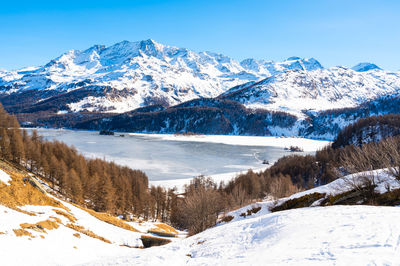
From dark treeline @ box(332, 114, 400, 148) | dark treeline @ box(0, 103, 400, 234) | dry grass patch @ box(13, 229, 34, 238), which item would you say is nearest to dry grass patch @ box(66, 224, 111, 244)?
dry grass patch @ box(13, 229, 34, 238)

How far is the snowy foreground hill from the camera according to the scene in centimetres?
973

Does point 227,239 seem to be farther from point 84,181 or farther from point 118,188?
point 118,188

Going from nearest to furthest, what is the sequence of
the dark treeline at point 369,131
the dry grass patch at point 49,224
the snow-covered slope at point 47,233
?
the snow-covered slope at point 47,233 → the dry grass patch at point 49,224 → the dark treeline at point 369,131

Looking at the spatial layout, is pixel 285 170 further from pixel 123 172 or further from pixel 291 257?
pixel 291 257

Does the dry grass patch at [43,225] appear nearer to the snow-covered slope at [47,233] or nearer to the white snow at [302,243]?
the snow-covered slope at [47,233]

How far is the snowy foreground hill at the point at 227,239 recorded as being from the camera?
31.9 feet

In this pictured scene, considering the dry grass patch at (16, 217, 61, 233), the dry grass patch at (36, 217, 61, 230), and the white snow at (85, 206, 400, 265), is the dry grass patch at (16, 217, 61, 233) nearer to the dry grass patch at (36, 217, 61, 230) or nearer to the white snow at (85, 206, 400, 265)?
the dry grass patch at (36, 217, 61, 230)

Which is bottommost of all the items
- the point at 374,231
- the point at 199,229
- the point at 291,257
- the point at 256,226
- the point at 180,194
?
the point at 180,194

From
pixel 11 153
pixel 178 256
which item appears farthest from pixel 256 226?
pixel 11 153

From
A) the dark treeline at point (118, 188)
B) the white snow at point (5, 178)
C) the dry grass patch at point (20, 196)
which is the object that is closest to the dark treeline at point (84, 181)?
the dark treeline at point (118, 188)

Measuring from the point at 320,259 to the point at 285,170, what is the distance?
91.9 metres

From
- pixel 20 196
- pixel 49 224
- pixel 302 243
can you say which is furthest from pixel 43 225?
pixel 302 243

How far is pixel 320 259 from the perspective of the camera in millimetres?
9195

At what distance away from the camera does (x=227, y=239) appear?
16.0 m
